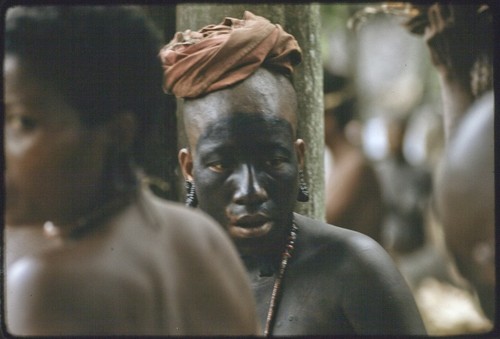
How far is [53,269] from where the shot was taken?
1.77m

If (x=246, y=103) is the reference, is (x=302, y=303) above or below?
below

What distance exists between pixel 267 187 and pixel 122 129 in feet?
1.84

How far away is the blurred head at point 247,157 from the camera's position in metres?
2.32

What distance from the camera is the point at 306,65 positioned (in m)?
2.83

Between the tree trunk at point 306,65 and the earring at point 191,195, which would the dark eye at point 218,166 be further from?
the tree trunk at point 306,65

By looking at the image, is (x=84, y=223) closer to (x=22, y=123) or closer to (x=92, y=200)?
(x=92, y=200)

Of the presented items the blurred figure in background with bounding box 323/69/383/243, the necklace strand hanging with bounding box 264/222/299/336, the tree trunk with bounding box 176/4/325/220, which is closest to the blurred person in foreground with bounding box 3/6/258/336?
the necklace strand hanging with bounding box 264/222/299/336

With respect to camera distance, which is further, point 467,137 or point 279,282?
point 279,282

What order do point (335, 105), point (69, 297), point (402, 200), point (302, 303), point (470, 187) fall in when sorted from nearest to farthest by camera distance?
point (470, 187), point (69, 297), point (302, 303), point (335, 105), point (402, 200)

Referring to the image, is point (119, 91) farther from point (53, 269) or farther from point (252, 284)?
point (252, 284)

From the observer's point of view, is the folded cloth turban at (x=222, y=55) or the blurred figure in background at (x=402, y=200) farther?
the blurred figure in background at (x=402, y=200)

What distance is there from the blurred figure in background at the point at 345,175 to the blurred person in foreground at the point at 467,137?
2.99 meters

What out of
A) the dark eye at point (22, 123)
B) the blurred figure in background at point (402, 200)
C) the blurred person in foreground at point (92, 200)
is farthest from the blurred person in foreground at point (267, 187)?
the blurred figure in background at point (402, 200)

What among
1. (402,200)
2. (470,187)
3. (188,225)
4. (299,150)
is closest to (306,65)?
(299,150)
